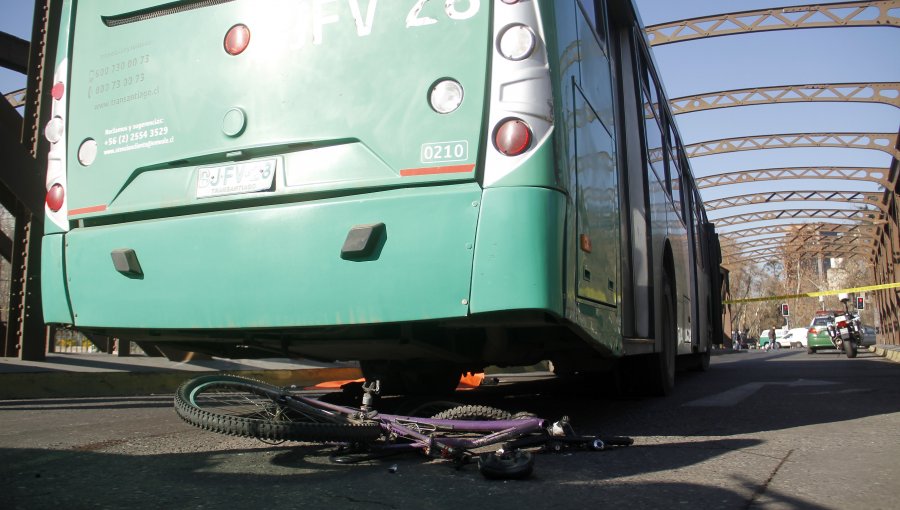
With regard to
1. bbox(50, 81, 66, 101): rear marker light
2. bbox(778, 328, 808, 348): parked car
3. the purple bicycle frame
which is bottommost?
bbox(778, 328, 808, 348): parked car

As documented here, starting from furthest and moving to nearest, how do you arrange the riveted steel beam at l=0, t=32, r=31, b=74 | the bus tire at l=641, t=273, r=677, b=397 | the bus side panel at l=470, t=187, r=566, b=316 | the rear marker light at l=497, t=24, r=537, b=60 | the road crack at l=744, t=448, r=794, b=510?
the riveted steel beam at l=0, t=32, r=31, b=74 → the bus tire at l=641, t=273, r=677, b=397 → the rear marker light at l=497, t=24, r=537, b=60 → the bus side panel at l=470, t=187, r=566, b=316 → the road crack at l=744, t=448, r=794, b=510

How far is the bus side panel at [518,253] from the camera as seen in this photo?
10.5ft

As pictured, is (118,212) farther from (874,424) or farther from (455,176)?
(874,424)

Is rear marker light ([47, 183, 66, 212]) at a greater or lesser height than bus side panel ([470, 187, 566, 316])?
greater

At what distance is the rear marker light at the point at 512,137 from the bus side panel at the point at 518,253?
19cm

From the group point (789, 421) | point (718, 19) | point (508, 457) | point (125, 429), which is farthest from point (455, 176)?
point (718, 19)

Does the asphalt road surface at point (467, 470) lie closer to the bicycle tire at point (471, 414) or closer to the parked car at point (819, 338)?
the bicycle tire at point (471, 414)

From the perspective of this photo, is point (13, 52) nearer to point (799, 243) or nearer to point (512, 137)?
point (512, 137)

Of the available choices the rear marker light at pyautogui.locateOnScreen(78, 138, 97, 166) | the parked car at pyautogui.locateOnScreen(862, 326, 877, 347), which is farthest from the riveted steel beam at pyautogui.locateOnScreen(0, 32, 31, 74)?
the parked car at pyautogui.locateOnScreen(862, 326, 877, 347)

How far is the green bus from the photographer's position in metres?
3.35

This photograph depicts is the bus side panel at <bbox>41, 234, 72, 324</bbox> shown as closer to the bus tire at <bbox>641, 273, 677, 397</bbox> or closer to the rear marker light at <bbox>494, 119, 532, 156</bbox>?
the rear marker light at <bbox>494, 119, 532, 156</bbox>

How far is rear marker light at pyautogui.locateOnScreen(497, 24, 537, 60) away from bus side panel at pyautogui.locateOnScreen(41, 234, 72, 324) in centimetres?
275

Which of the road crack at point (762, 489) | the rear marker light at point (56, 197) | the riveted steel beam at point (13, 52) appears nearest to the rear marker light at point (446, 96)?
the road crack at point (762, 489)

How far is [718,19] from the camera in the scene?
1920 cm
